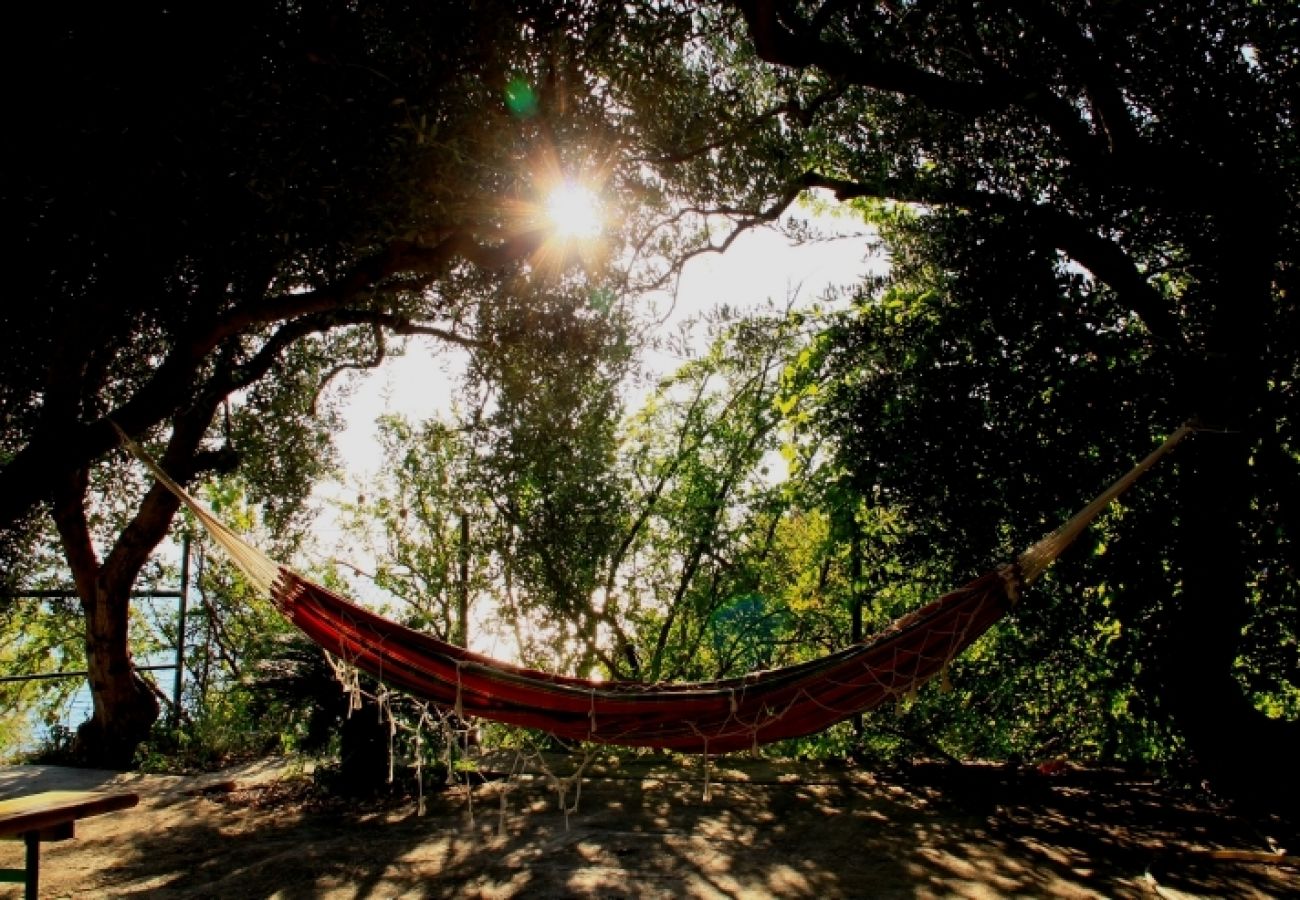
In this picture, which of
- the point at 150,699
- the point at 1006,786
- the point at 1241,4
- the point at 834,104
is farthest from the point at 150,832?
the point at 1241,4

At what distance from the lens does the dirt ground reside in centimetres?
284

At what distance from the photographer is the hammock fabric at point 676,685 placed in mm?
2721

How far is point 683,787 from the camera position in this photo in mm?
4398

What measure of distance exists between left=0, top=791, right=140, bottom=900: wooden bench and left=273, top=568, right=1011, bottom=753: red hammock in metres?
0.71

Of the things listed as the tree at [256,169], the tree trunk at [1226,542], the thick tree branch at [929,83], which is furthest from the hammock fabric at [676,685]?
the thick tree branch at [929,83]

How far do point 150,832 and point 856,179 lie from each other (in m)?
4.30

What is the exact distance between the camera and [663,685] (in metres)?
2.89

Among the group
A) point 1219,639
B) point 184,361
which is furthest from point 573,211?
point 1219,639

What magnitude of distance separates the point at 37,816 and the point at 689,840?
2149mm

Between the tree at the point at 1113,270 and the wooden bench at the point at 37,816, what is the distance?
3068 millimetres

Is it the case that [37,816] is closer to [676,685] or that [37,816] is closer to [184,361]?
[184,361]

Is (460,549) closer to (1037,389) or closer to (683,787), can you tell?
(683,787)

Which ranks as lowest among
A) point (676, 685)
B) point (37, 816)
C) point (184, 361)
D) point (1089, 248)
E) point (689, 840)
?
point (689, 840)

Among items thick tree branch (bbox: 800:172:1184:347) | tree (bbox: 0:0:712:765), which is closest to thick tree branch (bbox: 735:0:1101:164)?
thick tree branch (bbox: 800:172:1184:347)
